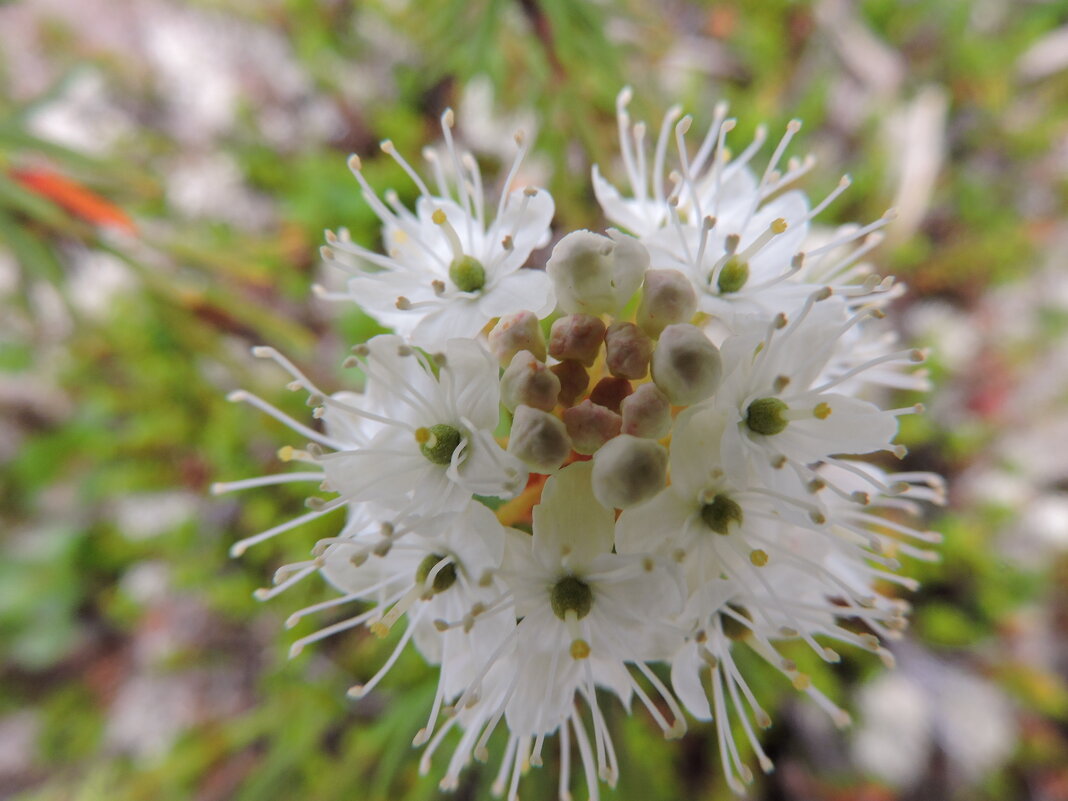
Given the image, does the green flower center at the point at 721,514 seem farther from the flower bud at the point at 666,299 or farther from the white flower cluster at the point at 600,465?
the flower bud at the point at 666,299

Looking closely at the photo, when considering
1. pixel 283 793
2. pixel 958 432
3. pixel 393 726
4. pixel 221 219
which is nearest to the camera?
pixel 393 726

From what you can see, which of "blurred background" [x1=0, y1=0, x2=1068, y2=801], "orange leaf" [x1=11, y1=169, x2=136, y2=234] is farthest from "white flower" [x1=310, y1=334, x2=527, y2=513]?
"orange leaf" [x1=11, y1=169, x2=136, y2=234]

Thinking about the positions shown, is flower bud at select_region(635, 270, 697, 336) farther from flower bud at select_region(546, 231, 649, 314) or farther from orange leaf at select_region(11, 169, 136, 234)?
orange leaf at select_region(11, 169, 136, 234)

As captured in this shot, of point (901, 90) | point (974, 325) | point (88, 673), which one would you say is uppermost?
point (901, 90)

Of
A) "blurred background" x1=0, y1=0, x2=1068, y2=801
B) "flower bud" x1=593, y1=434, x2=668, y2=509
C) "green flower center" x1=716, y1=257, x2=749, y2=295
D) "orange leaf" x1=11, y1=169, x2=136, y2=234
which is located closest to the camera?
"flower bud" x1=593, y1=434, x2=668, y2=509

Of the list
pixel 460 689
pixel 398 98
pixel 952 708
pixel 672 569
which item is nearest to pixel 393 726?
pixel 460 689

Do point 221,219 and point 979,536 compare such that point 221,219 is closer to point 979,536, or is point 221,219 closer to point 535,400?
point 535,400

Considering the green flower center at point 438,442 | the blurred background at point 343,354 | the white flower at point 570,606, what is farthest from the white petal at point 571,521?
the blurred background at point 343,354
